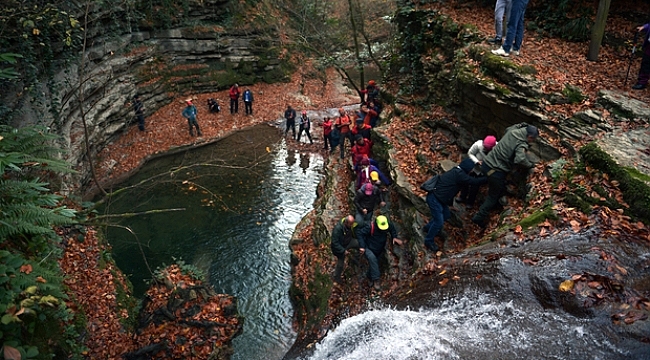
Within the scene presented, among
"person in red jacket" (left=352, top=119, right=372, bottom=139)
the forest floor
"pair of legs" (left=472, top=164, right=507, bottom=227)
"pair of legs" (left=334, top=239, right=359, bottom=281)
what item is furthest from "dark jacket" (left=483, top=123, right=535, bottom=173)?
"person in red jacket" (left=352, top=119, right=372, bottom=139)

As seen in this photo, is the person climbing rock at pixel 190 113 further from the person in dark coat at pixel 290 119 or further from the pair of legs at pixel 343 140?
the pair of legs at pixel 343 140

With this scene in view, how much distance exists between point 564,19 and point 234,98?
1582cm

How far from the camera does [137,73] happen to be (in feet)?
63.3

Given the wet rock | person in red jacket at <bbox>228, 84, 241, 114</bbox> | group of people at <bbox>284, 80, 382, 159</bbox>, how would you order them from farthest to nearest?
person in red jacket at <bbox>228, 84, 241, 114</bbox>
group of people at <bbox>284, 80, 382, 159</bbox>
the wet rock

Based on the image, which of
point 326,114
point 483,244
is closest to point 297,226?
point 483,244

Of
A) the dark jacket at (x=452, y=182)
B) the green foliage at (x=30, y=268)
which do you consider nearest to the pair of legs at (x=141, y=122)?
the green foliage at (x=30, y=268)

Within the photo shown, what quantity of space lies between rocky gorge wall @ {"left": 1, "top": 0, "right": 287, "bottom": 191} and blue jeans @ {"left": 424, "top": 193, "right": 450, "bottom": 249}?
886 centimetres

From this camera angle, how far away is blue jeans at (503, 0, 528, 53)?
9.19m

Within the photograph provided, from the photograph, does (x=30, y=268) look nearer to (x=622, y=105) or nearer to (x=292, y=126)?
(x=622, y=105)

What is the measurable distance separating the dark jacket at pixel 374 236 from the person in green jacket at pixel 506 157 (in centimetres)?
219

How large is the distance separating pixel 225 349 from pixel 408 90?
1067 cm

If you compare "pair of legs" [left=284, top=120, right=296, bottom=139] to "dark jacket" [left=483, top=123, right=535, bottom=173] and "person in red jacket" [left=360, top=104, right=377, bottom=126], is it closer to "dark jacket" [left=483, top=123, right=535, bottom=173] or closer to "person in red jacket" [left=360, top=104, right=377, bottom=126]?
"person in red jacket" [left=360, top=104, right=377, bottom=126]

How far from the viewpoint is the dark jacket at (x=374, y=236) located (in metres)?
8.35

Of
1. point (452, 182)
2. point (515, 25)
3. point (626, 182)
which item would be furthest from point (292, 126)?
point (626, 182)
